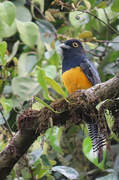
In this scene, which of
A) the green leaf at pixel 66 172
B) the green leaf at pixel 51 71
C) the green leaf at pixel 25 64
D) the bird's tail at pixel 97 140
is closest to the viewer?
the bird's tail at pixel 97 140

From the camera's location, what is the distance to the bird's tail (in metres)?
2.94

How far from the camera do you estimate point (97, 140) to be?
3.03 m

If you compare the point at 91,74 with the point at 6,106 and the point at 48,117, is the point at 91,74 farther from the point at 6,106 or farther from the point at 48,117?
the point at 48,117

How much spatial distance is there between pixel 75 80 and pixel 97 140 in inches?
29.3

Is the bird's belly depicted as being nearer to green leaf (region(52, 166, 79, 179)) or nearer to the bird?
the bird

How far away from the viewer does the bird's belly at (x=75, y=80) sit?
357 cm

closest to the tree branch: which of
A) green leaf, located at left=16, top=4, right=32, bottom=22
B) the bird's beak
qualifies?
the bird's beak

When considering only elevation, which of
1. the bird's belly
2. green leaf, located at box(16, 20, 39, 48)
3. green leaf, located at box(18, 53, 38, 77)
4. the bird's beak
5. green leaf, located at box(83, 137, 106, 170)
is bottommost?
green leaf, located at box(83, 137, 106, 170)

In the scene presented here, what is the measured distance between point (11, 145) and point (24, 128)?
17 cm

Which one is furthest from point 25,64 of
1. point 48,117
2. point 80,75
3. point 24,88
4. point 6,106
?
point 48,117

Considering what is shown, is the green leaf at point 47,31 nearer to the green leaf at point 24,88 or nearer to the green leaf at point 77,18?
the green leaf at point 77,18

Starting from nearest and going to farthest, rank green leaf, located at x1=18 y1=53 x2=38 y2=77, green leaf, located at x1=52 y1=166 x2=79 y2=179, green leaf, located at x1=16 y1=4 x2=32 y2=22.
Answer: green leaf, located at x1=52 y1=166 x2=79 y2=179 < green leaf, located at x1=18 y1=53 x2=38 y2=77 < green leaf, located at x1=16 y1=4 x2=32 y2=22

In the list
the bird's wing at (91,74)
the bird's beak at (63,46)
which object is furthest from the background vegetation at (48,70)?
the bird's wing at (91,74)

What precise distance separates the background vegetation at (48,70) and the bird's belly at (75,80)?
146 mm
